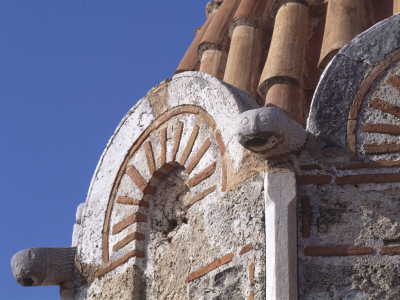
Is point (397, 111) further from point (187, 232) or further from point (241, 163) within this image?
point (187, 232)

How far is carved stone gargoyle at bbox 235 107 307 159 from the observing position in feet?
17.4

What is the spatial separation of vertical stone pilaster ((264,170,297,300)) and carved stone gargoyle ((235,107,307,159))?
13 centimetres

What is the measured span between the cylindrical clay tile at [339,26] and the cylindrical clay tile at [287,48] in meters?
0.22

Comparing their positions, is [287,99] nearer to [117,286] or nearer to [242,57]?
[242,57]

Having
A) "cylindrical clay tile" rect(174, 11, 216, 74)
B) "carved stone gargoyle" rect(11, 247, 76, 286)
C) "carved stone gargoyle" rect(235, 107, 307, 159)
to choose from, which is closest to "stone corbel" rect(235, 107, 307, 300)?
"carved stone gargoyle" rect(235, 107, 307, 159)

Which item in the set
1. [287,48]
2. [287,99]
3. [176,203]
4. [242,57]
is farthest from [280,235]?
[242,57]

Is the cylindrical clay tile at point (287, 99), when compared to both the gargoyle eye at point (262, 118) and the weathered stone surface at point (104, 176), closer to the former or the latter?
the weathered stone surface at point (104, 176)

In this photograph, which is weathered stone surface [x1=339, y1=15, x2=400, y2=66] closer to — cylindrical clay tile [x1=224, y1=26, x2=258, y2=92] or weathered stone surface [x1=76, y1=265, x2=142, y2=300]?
weathered stone surface [x1=76, y1=265, x2=142, y2=300]

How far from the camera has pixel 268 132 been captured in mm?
5281

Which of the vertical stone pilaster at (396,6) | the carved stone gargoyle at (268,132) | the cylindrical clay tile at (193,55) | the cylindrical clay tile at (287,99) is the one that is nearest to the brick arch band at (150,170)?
the carved stone gargoyle at (268,132)

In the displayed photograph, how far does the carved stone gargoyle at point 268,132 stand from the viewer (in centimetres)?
529

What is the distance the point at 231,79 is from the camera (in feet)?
26.3

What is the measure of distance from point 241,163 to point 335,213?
0.62m

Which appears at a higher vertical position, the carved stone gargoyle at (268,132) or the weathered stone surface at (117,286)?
the carved stone gargoyle at (268,132)
